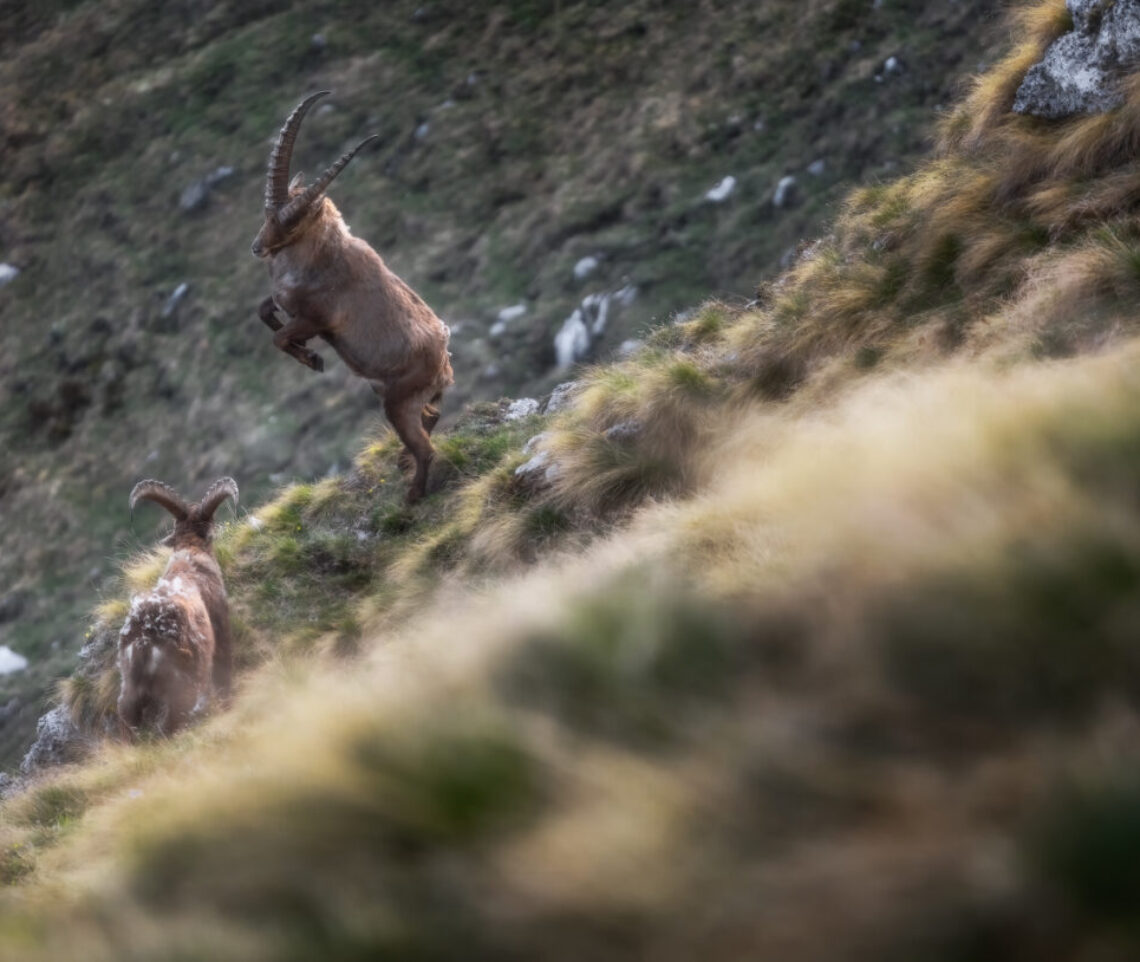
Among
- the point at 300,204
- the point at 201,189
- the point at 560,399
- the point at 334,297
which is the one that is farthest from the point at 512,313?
the point at 300,204

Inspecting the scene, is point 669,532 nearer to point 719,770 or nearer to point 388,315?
point 719,770

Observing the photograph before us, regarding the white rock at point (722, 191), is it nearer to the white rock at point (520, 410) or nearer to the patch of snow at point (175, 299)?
the white rock at point (520, 410)

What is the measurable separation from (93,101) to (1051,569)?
42110mm

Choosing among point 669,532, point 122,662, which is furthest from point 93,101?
point 669,532

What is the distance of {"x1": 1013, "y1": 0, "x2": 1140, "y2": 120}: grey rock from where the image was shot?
7.64 metres

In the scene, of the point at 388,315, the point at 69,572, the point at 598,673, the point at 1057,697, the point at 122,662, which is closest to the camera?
the point at 1057,697

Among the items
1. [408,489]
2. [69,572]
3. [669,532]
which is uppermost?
[669,532]

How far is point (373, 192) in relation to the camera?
31.3 metres

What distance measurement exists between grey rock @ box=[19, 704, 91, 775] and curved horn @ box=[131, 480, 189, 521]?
187cm

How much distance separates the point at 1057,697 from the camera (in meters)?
2.63

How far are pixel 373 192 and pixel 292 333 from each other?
23013 millimetres

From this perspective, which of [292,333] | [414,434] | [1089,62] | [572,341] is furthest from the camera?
[572,341]

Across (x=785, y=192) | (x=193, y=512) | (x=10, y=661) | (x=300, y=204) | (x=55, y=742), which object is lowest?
(x=10, y=661)

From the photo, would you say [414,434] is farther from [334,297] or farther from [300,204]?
[300,204]
